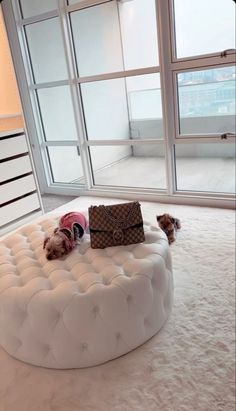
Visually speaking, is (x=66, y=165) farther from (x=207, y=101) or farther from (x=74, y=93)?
(x=207, y=101)

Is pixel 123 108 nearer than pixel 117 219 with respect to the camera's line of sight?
No

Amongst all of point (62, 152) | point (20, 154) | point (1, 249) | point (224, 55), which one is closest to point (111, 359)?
point (1, 249)

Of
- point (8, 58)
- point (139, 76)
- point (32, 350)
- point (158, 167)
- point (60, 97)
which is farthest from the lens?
point (60, 97)

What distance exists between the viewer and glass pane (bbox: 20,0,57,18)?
3945 millimetres

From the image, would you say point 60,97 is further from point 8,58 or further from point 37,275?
point 37,275

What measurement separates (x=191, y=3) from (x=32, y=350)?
3.25m

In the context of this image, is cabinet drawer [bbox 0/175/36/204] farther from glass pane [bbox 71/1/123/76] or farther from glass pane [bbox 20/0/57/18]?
glass pane [bbox 20/0/57/18]

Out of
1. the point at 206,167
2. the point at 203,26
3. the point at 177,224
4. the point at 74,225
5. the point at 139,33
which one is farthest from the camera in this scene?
the point at 206,167

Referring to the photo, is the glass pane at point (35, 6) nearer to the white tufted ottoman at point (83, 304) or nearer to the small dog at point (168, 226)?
the small dog at point (168, 226)

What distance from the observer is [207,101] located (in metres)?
3.40

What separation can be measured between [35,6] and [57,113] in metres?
1.27

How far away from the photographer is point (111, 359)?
167cm

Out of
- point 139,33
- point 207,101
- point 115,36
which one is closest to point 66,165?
point 115,36

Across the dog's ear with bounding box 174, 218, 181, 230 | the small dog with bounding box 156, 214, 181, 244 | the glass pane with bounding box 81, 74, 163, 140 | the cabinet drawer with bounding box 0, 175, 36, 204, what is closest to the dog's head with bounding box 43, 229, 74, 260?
the small dog with bounding box 156, 214, 181, 244
